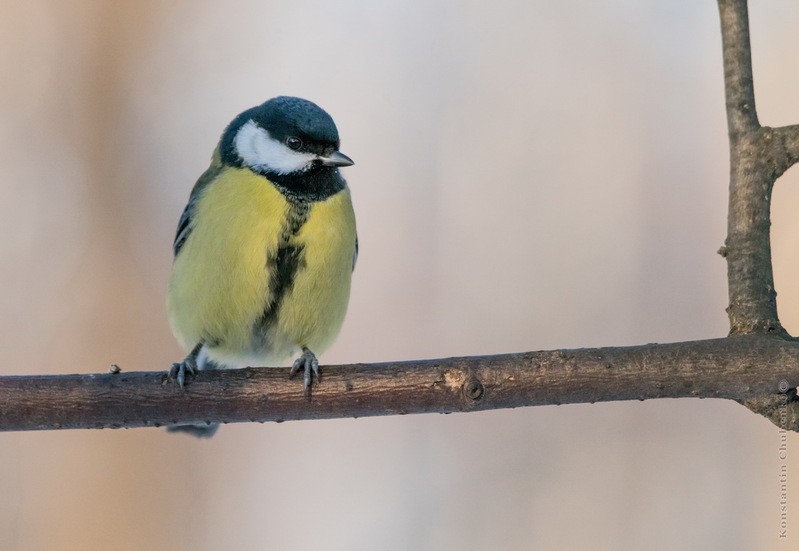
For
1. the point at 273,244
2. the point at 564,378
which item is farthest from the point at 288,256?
the point at 564,378

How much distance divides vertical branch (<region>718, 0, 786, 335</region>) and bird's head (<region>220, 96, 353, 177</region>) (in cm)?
101

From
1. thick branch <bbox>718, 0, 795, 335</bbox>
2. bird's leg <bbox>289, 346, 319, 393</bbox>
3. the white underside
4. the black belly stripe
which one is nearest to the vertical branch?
thick branch <bbox>718, 0, 795, 335</bbox>

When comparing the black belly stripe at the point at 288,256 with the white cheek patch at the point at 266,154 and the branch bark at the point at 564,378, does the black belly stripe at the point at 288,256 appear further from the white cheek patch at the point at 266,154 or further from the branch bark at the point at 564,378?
the branch bark at the point at 564,378

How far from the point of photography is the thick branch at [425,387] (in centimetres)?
187

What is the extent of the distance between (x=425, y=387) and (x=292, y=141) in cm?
88

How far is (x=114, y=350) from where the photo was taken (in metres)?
3.91

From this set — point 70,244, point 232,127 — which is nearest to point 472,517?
point 232,127

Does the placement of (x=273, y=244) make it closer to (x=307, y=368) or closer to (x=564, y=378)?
(x=307, y=368)

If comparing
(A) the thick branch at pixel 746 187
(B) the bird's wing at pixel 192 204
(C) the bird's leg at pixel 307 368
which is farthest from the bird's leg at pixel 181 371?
(A) the thick branch at pixel 746 187

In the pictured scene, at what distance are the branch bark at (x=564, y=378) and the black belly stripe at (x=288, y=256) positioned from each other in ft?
1.18

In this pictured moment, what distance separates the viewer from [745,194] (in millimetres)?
2043

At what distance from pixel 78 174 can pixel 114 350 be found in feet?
2.93

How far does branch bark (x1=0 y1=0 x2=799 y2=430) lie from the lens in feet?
6.15

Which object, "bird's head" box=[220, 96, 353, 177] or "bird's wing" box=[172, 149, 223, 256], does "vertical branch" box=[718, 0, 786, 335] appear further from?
"bird's wing" box=[172, 149, 223, 256]
